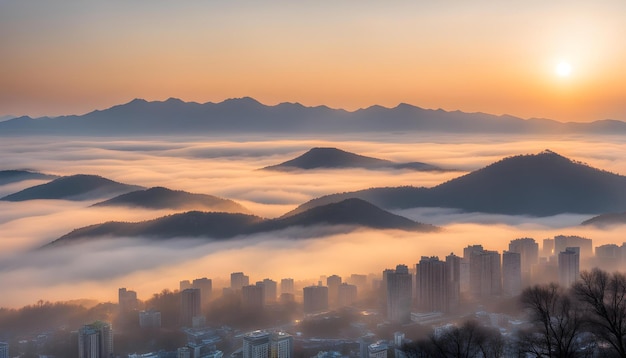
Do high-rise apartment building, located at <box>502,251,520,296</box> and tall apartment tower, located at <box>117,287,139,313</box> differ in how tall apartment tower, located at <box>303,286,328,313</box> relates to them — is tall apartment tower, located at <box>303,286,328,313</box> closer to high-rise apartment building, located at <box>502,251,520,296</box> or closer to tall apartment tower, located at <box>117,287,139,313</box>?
tall apartment tower, located at <box>117,287,139,313</box>

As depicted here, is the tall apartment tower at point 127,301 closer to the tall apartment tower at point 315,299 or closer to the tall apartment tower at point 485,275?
the tall apartment tower at point 315,299

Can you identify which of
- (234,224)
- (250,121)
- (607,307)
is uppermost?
(250,121)

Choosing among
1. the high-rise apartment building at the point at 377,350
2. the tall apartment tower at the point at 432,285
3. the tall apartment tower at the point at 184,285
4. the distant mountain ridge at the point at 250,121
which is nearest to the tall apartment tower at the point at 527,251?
the tall apartment tower at the point at 432,285

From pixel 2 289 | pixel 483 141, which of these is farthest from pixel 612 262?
pixel 483 141

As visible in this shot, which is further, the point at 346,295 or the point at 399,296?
the point at 346,295

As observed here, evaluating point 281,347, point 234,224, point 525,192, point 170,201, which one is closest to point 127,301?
point 281,347

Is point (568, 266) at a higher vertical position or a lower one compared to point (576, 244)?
higher

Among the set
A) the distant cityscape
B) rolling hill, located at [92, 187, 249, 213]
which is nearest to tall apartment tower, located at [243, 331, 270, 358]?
the distant cityscape

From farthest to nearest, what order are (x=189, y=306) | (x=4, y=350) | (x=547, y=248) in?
(x=547, y=248), (x=189, y=306), (x=4, y=350)

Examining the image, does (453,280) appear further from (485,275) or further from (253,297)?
(253,297)
